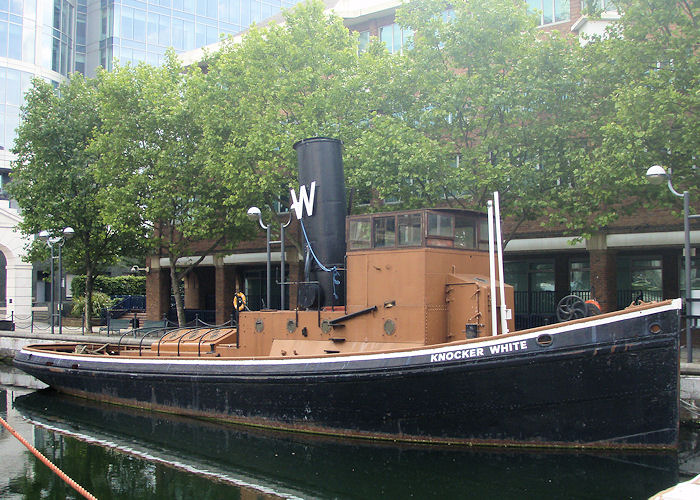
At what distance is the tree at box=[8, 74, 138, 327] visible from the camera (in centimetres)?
2719

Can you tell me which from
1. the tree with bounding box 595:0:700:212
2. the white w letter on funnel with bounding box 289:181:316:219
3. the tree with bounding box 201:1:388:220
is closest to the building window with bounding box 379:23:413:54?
the tree with bounding box 201:1:388:220

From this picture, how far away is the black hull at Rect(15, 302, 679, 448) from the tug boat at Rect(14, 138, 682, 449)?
0.8 inches

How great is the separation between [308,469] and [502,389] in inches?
126

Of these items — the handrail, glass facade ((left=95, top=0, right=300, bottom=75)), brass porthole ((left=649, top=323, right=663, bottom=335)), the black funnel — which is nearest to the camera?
brass porthole ((left=649, top=323, right=663, bottom=335))

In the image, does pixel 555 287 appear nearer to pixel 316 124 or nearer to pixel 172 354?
pixel 316 124

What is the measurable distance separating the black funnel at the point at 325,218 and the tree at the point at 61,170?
15835mm

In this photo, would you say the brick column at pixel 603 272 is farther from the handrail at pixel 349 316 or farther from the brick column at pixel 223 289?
the brick column at pixel 223 289

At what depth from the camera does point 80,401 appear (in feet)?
54.5

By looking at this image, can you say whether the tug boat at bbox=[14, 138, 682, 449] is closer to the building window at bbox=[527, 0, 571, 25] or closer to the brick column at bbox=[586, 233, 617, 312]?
the brick column at bbox=[586, 233, 617, 312]

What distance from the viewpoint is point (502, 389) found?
10.4m

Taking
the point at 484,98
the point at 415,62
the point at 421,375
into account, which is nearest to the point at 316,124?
the point at 415,62

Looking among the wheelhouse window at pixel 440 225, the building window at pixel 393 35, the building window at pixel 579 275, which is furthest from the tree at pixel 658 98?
the building window at pixel 393 35

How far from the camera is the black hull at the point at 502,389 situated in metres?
9.77

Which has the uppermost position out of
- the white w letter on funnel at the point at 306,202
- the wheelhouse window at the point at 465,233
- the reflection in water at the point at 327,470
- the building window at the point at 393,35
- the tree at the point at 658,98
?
the building window at the point at 393,35
